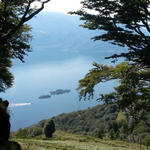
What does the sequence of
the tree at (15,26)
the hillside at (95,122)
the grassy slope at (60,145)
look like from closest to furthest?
the tree at (15,26)
the grassy slope at (60,145)
the hillside at (95,122)

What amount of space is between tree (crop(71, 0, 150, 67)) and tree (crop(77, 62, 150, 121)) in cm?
79

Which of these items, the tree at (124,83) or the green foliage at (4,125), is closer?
the green foliage at (4,125)

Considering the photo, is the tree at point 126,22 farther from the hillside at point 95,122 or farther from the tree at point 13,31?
the hillside at point 95,122

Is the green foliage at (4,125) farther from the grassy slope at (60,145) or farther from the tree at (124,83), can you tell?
the tree at (124,83)

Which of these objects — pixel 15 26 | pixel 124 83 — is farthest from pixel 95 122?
pixel 15 26

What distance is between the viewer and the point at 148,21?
10.4 m

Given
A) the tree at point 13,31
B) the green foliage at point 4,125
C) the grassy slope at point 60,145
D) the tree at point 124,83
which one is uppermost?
the tree at point 13,31

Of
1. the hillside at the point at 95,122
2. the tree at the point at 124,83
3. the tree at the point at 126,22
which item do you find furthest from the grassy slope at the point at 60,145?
the hillside at the point at 95,122

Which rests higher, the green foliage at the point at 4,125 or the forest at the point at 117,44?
the forest at the point at 117,44

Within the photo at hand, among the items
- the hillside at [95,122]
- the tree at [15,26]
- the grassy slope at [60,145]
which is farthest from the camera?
the hillside at [95,122]

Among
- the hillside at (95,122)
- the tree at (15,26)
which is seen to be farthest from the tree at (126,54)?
the hillside at (95,122)

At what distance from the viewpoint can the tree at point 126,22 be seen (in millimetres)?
9906

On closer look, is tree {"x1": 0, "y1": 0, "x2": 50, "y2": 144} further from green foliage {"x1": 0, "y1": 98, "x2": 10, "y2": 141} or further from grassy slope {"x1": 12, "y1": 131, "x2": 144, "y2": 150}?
grassy slope {"x1": 12, "y1": 131, "x2": 144, "y2": 150}

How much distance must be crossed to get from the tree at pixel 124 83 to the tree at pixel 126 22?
791mm
